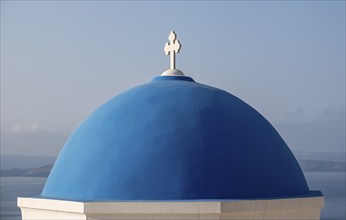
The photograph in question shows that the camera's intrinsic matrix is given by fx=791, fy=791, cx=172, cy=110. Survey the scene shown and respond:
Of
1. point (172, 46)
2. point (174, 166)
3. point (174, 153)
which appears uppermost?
point (172, 46)

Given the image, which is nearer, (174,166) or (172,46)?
(174,166)

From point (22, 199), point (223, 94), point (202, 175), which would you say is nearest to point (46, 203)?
point (22, 199)

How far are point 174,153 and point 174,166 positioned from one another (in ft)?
0.59

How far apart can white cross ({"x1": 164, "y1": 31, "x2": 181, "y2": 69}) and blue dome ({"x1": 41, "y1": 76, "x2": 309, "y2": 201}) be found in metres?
1.10

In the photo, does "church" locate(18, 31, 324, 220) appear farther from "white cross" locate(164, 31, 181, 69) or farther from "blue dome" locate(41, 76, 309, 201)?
"white cross" locate(164, 31, 181, 69)

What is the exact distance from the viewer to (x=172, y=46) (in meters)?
12.1

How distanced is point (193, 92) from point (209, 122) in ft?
2.34

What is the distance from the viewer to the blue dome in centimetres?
970

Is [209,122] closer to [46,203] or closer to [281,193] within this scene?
[281,193]

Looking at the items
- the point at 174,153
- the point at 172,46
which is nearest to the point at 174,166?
the point at 174,153

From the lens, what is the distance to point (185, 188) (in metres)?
9.63

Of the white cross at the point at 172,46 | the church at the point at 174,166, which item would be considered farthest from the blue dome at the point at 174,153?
the white cross at the point at 172,46

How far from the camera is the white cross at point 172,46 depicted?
39.4 feet

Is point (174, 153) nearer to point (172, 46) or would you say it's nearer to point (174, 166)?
point (174, 166)
